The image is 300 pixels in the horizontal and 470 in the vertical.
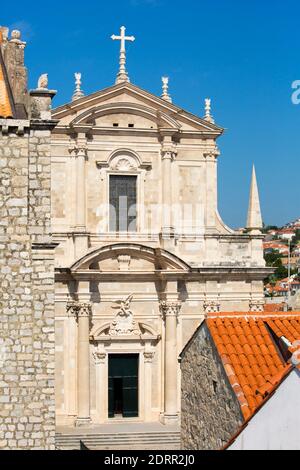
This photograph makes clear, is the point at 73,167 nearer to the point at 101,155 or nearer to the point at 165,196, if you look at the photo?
the point at 101,155

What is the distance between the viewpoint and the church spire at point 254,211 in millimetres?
25141

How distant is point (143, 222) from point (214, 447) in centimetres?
1373

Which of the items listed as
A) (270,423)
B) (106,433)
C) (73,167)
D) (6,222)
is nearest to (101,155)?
(73,167)

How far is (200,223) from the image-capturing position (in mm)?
25109

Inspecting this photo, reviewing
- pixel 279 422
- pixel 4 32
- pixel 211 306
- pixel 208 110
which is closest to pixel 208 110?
pixel 208 110

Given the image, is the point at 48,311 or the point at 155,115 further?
the point at 155,115

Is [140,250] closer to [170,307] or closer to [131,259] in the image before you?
[131,259]

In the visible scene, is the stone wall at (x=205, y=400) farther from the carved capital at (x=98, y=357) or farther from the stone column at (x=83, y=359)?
the carved capital at (x=98, y=357)

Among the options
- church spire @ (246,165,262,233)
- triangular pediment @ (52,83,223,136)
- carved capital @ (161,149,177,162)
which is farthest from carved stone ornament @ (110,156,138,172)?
church spire @ (246,165,262,233)

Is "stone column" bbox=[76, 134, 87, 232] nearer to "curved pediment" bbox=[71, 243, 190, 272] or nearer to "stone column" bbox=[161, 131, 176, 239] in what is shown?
"curved pediment" bbox=[71, 243, 190, 272]

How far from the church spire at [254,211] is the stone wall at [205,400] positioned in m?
12.0

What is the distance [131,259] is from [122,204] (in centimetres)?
176

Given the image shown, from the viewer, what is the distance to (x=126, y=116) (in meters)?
24.7

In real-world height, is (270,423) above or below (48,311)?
below
